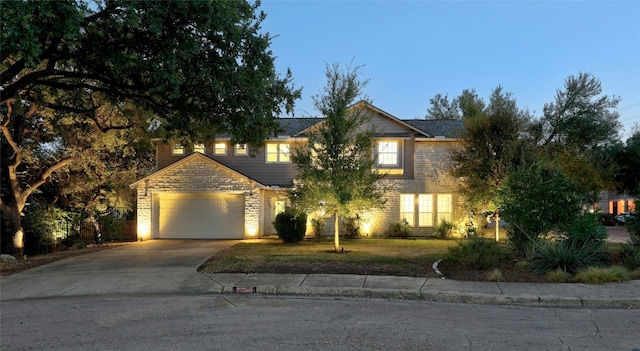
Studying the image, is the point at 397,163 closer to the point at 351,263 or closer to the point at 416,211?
the point at 416,211

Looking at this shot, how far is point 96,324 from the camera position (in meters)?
6.53

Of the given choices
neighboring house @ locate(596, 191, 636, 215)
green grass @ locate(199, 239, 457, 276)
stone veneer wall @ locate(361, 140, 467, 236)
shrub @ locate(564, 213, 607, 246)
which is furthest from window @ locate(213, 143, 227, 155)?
neighboring house @ locate(596, 191, 636, 215)

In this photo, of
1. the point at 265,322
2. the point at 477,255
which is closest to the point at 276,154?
the point at 477,255

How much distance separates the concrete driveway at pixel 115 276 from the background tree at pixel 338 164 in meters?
4.12

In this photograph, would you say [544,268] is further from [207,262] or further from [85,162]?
[85,162]

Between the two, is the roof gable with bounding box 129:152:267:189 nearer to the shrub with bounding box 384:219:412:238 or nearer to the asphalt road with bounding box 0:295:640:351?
the shrub with bounding box 384:219:412:238

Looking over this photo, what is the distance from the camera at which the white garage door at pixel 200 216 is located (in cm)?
1973

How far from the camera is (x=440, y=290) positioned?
27.6 feet

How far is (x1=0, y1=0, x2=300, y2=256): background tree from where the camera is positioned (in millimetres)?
8070

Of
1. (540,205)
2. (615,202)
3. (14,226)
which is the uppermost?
(540,205)

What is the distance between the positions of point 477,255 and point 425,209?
10.9m

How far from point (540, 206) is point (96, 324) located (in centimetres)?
1068

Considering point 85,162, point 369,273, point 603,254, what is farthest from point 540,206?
point 85,162

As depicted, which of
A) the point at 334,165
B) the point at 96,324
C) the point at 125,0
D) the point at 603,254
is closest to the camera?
the point at 96,324
